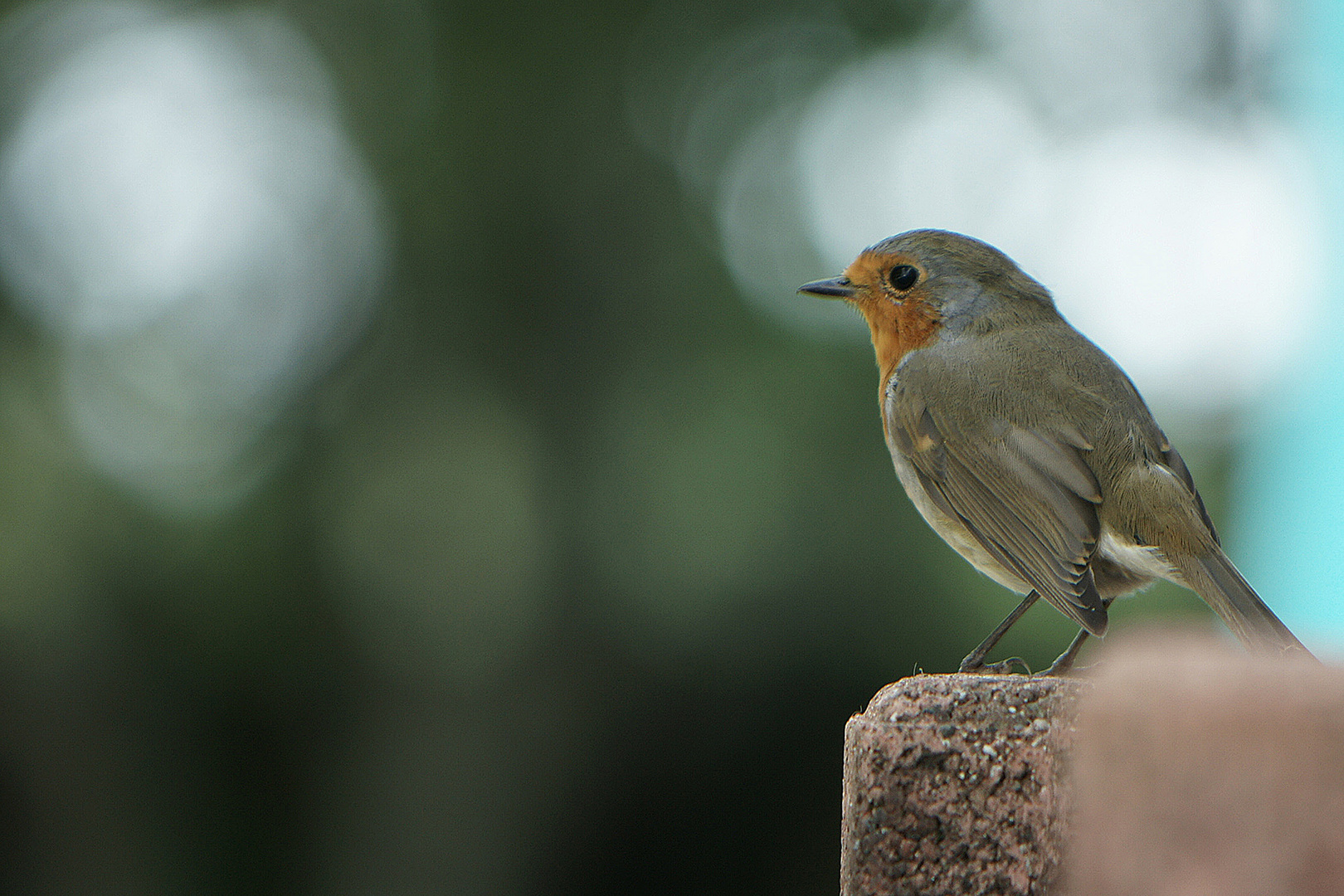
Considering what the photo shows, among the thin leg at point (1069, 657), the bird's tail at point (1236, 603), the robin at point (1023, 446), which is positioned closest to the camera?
the bird's tail at point (1236, 603)

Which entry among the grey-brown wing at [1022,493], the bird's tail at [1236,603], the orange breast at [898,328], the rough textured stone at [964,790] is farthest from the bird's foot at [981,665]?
the rough textured stone at [964,790]

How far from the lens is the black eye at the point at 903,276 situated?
10.4ft

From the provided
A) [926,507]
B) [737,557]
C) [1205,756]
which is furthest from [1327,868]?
[737,557]

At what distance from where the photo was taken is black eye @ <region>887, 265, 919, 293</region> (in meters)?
3.16

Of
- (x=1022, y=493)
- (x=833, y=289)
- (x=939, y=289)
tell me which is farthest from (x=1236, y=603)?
(x=833, y=289)

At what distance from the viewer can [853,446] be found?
353 inches

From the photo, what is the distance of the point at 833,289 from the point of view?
128 inches

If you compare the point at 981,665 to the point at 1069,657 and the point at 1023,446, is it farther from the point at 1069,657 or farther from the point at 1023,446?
the point at 1023,446

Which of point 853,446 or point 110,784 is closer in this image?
point 853,446

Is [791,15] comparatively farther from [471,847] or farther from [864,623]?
[471,847]

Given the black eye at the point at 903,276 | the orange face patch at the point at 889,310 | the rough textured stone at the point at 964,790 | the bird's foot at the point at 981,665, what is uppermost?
the black eye at the point at 903,276

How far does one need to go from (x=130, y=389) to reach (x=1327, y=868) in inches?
381

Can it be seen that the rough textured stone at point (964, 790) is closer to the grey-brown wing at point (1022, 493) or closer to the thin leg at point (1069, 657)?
the thin leg at point (1069, 657)

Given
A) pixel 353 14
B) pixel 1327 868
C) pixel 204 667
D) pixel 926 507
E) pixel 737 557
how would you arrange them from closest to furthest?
1. pixel 1327 868
2. pixel 926 507
3. pixel 737 557
4. pixel 204 667
5. pixel 353 14
